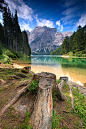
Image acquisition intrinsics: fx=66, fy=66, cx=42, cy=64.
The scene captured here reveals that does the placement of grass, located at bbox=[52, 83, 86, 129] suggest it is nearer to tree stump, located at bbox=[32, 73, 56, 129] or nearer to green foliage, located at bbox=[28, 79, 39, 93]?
tree stump, located at bbox=[32, 73, 56, 129]

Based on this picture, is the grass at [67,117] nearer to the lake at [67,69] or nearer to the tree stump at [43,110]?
the tree stump at [43,110]

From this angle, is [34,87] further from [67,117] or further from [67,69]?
[67,69]

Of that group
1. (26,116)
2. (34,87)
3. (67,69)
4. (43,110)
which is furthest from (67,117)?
(67,69)

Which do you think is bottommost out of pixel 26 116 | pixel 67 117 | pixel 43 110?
pixel 67 117

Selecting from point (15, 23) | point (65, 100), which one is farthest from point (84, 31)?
point (65, 100)

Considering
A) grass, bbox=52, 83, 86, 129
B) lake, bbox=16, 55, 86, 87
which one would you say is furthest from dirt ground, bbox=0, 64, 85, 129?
lake, bbox=16, 55, 86, 87

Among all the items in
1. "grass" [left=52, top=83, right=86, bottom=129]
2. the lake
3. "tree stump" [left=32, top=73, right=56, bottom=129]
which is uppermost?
"tree stump" [left=32, top=73, right=56, bottom=129]

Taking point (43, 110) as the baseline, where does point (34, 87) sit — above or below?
above

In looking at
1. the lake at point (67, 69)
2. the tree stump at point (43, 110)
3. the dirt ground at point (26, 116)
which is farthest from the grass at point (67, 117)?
the lake at point (67, 69)

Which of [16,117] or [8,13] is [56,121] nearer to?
[16,117]

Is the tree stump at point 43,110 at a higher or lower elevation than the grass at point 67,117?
higher

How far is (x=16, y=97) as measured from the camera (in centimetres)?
259

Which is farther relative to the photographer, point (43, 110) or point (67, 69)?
point (67, 69)

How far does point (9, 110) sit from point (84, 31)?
70834 mm
